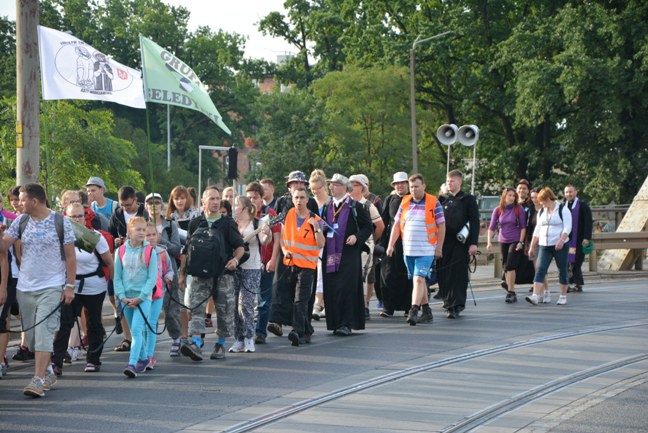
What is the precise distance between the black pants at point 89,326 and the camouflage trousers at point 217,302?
932 mm

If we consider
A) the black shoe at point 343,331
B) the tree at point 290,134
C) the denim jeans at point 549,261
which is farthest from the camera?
the tree at point 290,134

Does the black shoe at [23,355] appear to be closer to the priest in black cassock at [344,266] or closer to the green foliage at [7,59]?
the priest in black cassock at [344,266]

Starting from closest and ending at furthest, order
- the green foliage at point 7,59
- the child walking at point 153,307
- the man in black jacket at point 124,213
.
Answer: the child walking at point 153,307
the man in black jacket at point 124,213
the green foliage at point 7,59

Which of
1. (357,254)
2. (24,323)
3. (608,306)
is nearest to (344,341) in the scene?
(357,254)

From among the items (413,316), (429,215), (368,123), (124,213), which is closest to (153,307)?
(124,213)

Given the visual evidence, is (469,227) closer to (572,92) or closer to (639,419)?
(639,419)

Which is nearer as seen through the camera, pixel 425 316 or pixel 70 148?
pixel 425 316

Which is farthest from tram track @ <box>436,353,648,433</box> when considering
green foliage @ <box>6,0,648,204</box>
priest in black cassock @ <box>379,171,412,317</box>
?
green foliage @ <box>6,0,648,204</box>

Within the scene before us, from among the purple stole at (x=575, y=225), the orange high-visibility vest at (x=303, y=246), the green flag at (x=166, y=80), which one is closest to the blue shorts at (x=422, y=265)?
the orange high-visibility vest at (x=303, y=246)

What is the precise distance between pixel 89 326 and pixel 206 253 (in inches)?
49.5

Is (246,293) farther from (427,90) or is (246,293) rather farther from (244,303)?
(427,90)

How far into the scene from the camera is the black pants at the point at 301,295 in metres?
12.5

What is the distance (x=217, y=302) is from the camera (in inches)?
459

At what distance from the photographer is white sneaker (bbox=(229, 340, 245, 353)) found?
1206cm
